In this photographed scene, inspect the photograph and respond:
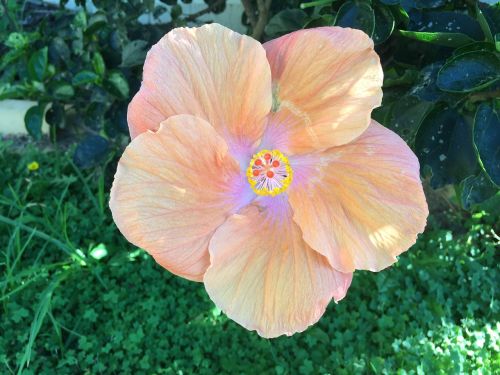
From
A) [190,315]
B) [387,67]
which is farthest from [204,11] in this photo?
[190,315]

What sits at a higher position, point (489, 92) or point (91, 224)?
point (489, 92)

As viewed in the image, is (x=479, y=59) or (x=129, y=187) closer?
(x=129, y=187)

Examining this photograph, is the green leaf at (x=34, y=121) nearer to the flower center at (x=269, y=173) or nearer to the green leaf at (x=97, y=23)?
the green leaf at (x=97, y=23)

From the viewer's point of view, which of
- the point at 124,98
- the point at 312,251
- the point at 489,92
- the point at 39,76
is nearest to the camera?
the point at 312,251

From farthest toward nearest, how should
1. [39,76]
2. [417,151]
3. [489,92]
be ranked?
[39,76] → [417,151] → [489,92]

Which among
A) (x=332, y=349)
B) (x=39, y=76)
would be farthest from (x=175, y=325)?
(x=39, y=76)

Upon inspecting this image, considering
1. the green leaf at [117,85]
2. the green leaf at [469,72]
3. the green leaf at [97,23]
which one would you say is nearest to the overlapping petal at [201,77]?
the green leaf at [469,72]

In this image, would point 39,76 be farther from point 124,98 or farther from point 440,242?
point 440,242

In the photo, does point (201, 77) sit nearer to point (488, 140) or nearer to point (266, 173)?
point (266, 173)

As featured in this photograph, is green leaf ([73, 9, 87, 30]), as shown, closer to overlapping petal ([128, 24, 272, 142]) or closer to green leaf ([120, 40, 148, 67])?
green leaf ([120, 40, 148, 67])
